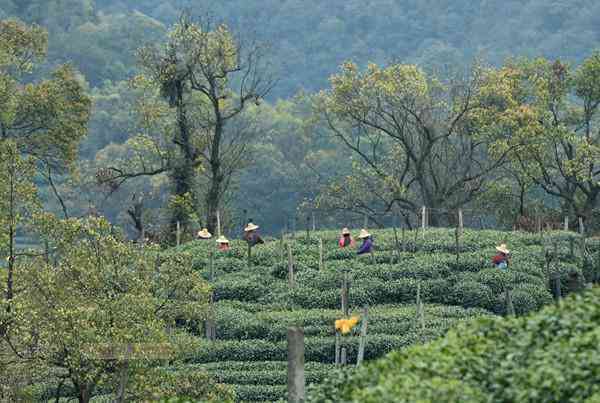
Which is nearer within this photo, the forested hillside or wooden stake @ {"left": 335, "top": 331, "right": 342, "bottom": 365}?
wooden stake @ {"left": 335, "top": 331, "right": 342, "bottom": 365}

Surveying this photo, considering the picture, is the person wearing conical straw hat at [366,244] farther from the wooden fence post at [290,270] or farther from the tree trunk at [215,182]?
the tree trunk at [215,182]

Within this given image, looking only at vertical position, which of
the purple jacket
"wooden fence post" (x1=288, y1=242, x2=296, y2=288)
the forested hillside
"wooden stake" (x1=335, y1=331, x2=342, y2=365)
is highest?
the forested hillside

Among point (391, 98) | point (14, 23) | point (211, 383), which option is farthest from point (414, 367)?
point (391, 98)

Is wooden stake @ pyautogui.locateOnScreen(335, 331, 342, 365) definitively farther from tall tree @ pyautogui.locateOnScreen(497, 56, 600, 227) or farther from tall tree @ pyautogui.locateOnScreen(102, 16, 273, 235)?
tall tree @ pyautogui.locateOnScreen(497, 56, 600, 227)

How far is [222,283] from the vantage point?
5359 centimetres

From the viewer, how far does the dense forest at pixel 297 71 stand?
68812mm

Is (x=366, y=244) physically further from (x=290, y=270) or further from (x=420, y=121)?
(x=420, y=121)

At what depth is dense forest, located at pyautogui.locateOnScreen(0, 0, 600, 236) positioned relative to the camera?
6881 cm

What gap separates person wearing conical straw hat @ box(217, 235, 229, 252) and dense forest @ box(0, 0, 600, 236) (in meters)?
4.78

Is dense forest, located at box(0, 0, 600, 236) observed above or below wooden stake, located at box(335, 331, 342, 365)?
above

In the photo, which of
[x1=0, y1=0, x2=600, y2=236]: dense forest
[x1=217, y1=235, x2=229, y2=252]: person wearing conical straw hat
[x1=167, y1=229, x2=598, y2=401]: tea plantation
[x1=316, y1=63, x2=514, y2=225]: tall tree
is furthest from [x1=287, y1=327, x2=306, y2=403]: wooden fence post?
[x1=316, y1=63, x2=514, y2=225]: tall tree

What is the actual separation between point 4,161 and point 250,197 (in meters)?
58.3

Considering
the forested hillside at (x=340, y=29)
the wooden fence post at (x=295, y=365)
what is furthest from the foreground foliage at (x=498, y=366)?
the forested hillside at (x=340, y=29)

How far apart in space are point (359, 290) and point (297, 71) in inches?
3672
